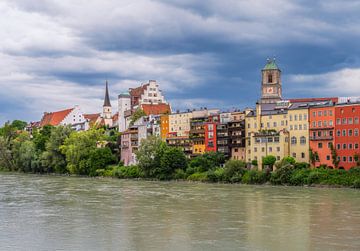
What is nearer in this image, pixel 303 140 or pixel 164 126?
pixel 303 140

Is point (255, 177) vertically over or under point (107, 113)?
under

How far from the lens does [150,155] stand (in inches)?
3041

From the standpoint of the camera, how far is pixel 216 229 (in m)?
30.7


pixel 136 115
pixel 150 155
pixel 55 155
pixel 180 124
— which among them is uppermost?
pixel 136 115

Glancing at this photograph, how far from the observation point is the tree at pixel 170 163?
244 feet

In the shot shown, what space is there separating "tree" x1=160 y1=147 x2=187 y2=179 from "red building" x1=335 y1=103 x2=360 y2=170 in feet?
68.5

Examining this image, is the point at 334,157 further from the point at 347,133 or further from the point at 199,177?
the point at 199,177

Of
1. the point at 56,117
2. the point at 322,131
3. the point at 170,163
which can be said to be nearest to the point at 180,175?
the point at 170,163

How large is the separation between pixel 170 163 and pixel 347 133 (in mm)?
23080

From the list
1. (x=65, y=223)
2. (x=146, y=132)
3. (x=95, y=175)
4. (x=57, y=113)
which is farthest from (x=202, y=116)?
(x=57, y=113)

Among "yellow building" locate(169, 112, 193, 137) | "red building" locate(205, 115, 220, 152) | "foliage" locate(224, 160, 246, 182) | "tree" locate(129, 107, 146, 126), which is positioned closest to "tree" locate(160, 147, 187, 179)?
"red building" locate(205, 115, 220, 152)

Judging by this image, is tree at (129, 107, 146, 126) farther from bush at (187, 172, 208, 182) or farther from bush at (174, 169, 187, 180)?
bush at (187, 172, 208, 182)

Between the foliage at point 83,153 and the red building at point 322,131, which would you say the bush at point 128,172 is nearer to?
the foliage at point 83,153

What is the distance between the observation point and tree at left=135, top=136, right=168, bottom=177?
76.0 metres
